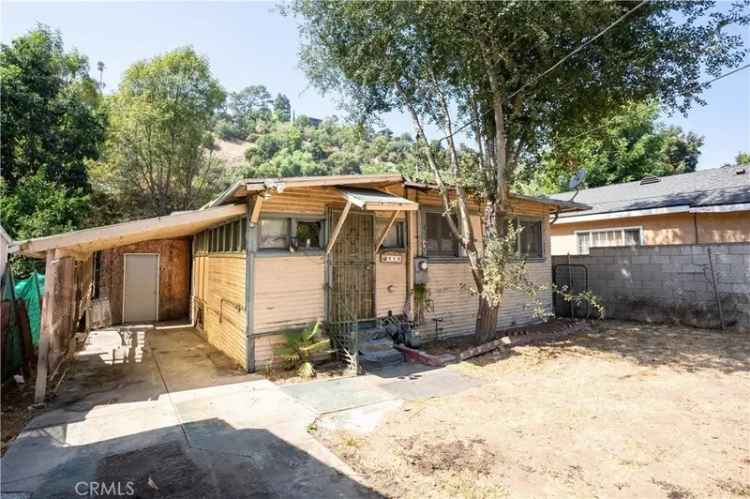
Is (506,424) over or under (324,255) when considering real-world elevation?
under

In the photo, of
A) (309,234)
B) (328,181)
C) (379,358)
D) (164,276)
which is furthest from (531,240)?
(164,276)

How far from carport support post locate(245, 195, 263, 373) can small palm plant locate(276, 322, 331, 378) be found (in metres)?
0.49

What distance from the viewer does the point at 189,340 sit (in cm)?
965

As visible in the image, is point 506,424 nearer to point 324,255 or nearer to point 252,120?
point 324,255

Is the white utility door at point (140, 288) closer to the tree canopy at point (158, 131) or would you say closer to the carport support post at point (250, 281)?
the tree canopy at point (158, 131)

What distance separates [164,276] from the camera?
13.2 metres

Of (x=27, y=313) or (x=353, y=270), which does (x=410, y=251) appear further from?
(x=27, y=313)

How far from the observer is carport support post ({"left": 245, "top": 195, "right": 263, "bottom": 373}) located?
6.37 metres

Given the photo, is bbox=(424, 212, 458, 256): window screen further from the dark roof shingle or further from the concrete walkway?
the dark roof shingle

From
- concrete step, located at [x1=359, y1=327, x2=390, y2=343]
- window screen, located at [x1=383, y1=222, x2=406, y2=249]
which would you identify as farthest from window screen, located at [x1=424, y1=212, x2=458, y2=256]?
concrete step, located at [x1=359, y1=327, x2=390, y2=343]

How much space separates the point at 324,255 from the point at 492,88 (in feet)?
14.5

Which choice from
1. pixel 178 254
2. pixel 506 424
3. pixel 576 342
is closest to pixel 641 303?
pixel 576 342

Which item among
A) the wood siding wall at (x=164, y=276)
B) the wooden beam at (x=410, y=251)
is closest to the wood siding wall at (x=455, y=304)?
the wooden beam at (x=410, y=251)

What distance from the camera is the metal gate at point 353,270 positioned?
7328mm
